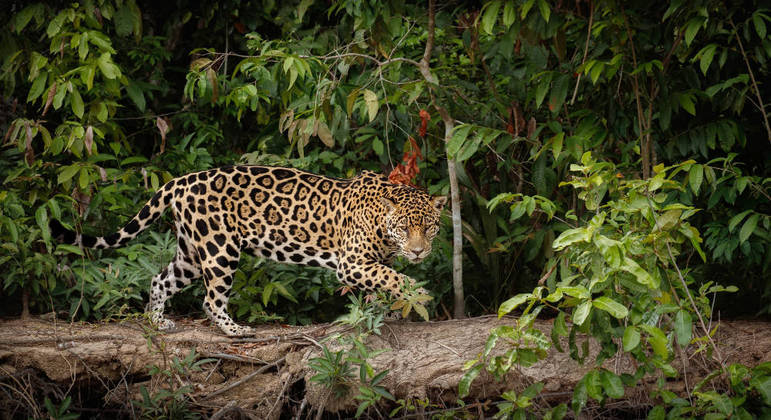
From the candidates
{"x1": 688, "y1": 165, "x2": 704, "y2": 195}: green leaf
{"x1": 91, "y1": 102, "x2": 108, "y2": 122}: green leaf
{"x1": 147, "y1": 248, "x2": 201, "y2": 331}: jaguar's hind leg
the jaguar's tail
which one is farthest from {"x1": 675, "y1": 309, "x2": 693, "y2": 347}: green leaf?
{"x1": 91, "y1": 102, "x2": 108, "y2": 122}: green leaf

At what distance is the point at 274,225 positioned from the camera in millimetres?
6324

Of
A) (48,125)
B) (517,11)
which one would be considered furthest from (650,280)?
(48,125)

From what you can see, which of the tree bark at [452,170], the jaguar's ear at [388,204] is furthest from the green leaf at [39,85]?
the tree bark at [452,170]

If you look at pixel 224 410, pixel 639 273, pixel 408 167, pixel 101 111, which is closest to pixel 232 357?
pixel 224 410

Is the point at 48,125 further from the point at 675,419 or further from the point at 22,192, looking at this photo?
the point at 675,419

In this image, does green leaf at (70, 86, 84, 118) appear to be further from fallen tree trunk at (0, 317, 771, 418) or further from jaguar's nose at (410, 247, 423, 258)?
jaguar's nose at (410, 247, 423, 258)

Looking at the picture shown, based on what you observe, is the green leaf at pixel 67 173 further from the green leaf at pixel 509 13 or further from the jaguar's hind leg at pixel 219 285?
the green leaf at pixel 509 13

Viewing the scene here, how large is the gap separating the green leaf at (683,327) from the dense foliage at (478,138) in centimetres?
26

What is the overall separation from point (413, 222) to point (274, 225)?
1.11 meters

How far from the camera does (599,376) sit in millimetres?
4141

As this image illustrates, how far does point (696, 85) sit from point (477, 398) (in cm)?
265

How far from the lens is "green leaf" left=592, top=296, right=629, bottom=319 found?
380cm

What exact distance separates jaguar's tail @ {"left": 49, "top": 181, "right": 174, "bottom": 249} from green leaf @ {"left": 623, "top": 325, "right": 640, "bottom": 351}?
12.3 ft

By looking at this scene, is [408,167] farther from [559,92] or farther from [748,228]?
[748,228]
